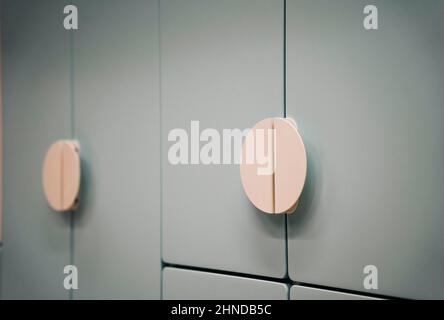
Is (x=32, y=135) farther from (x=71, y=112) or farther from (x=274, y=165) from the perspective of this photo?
(x=274, y=165)

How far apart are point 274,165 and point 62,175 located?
556 mm

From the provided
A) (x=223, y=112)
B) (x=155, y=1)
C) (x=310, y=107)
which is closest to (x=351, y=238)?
(x=310, y=107)

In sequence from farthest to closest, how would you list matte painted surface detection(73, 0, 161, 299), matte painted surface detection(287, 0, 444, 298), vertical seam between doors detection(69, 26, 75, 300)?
vertical seam between doors detection(69, 26, 75, 300) → matte painted surface detection(73, 0, 161, 299) → matte painted surface detection(287, 0, 444, 298)

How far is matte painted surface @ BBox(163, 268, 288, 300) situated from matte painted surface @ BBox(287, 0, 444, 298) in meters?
0.06

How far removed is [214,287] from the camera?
93 centimetres

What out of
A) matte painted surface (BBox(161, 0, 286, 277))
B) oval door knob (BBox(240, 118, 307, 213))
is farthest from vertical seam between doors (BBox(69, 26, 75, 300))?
oval door knob (BBox(240, 118, 307, 213))

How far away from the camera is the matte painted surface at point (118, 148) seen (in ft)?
3.32

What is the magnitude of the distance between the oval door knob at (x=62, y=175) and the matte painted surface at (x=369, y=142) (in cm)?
54

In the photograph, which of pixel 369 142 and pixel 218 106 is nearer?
pixel 369 142

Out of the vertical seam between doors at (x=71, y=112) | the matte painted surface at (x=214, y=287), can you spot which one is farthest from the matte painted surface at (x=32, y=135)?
→ the matte painted surface at (x=214, y=287)

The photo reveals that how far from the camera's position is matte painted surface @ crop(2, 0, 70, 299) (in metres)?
1.16

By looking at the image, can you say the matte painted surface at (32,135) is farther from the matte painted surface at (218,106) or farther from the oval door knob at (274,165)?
the oval door knob at (274,165)
